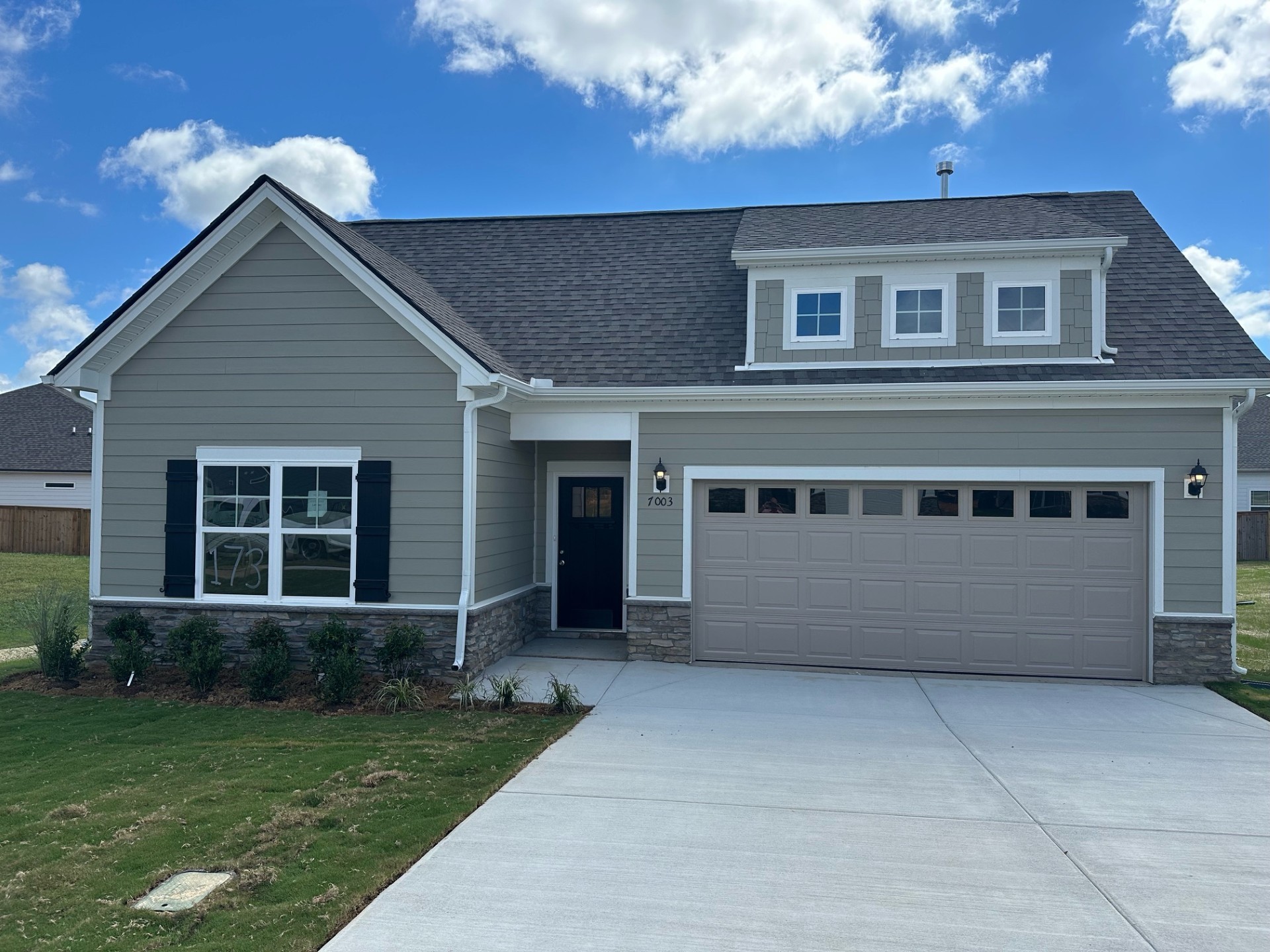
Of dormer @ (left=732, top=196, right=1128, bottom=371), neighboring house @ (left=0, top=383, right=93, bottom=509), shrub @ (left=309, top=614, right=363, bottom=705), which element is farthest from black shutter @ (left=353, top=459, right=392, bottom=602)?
neighboring house @ (left=0, top=383, right=93, bottom=509)

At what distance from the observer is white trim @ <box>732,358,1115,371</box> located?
30.0 feet

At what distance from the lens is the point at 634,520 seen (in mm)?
9602

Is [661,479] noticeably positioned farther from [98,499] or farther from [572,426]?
[98,499]

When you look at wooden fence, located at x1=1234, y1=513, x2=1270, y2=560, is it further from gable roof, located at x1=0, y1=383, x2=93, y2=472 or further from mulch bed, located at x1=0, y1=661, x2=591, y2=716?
gable roof, located at x1=0, y1=383, x2=93, y2=472

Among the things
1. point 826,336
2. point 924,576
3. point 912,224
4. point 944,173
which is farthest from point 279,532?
point 944,173

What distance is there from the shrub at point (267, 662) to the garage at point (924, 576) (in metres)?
4.62

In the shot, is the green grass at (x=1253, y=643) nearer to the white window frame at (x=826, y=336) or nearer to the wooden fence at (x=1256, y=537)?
the wooden fence at (x=1256, y=537)

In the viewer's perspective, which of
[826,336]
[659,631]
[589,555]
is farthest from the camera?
[589,555]

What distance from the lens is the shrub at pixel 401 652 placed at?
8250mm

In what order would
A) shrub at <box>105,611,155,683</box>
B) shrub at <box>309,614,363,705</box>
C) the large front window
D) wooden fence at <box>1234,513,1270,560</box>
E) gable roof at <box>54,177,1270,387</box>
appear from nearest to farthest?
shrub at <box>309,614,363,705</box>, shrub at <box>105,611,155,683</box>, the large front window, gable roof at <box>54,177,1270,387</box>, wooden fence at <box>1234,513,1270,560</box>

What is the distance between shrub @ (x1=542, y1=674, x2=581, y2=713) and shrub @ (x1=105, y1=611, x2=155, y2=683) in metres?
4.46

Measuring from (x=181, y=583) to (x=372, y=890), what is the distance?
621 cm

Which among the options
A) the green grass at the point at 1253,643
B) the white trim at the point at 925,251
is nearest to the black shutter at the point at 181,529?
the white trim at the point at 925,251

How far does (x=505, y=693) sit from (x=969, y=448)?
5.86 m
